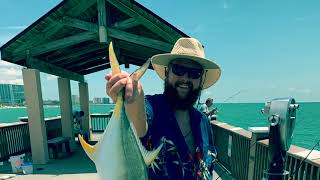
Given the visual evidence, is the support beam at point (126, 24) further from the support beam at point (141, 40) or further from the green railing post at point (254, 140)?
the green railing post at point (254, 140)

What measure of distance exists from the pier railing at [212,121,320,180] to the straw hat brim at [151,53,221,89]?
4.35 ft

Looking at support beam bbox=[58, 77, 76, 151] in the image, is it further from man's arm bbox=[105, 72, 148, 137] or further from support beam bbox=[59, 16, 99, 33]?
man's arm bbox=[105, 72, 148, 137]

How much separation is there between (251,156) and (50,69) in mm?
6027

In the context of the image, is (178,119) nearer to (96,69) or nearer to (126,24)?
(126,24)

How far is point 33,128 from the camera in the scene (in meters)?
6.48

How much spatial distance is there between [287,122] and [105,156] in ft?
5.31

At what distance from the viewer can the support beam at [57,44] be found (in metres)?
6.05

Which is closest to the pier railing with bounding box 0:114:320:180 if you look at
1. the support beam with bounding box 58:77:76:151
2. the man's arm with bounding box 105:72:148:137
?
the support beam with bounding box 58:77:76:151

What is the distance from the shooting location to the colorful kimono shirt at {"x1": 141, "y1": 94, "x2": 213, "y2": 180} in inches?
59.3

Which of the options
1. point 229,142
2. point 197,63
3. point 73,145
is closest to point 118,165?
point 197,63

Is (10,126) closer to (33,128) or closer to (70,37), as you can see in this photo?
(33,128)

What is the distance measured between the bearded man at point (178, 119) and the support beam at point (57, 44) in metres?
4.58

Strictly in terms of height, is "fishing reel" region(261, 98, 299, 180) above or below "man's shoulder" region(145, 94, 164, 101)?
below

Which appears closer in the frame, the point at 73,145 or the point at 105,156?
the point at 105,156
